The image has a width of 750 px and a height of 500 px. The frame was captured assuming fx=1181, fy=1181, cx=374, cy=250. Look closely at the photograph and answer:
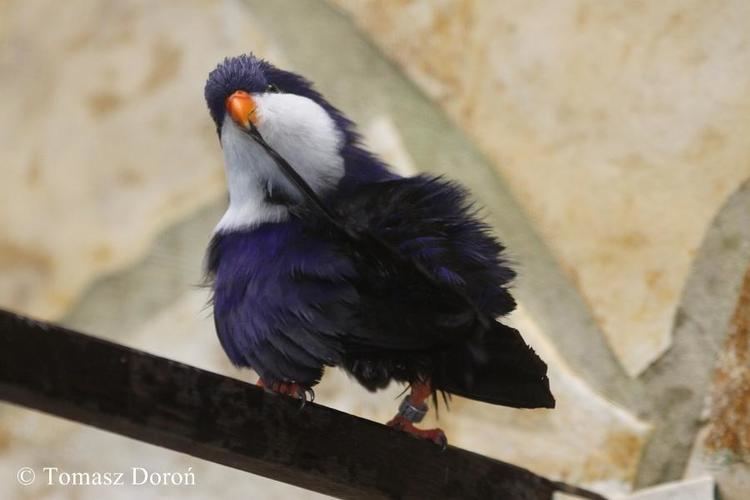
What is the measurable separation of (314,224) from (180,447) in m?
0.20

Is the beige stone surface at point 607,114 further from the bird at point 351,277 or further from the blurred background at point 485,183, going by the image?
the bird at point 351,277

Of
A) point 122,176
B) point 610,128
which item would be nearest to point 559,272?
point 610,128

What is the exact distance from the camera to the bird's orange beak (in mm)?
809

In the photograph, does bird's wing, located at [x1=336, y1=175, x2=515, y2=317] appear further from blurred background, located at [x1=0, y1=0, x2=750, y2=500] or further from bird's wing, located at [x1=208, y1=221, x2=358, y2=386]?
blurred background, located at [x1=0, y1=0, x2=750, y2=500]

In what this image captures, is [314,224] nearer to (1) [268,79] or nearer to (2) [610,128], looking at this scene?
(1) [268,79]

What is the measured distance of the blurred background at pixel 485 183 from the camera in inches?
34.7

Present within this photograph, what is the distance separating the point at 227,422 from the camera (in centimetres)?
63

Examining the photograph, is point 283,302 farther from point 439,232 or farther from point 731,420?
point 731,420

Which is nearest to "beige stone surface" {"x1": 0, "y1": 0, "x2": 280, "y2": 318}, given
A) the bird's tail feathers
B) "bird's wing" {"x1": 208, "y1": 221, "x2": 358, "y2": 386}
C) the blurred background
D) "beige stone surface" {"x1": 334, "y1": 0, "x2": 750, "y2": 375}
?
the blurred background

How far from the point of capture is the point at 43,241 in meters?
1.09

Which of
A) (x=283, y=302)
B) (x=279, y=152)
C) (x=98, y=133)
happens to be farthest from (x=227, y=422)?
(x=98, y=133)

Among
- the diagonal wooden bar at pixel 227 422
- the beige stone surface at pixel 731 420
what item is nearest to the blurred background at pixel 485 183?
the beige stone surface at pixel 731 420

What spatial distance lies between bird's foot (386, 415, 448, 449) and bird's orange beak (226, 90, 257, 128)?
225 mm

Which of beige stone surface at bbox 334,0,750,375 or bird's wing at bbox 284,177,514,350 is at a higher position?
beige stone surface at bbox 334,0,750,375
